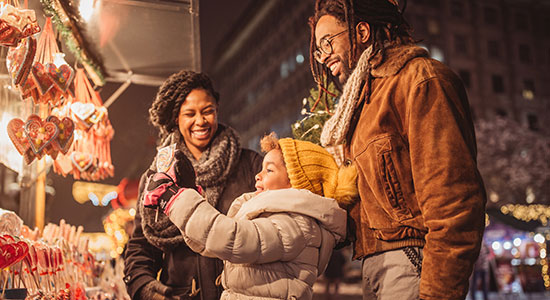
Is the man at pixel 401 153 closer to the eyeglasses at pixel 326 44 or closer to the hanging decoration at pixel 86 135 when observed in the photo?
the eyeglasses at pixel 326 44

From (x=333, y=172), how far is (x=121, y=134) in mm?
3299

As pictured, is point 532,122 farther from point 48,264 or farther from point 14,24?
point 14,24

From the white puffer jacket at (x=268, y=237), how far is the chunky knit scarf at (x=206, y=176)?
681 millimetres

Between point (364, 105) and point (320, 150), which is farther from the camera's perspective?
point (320, 150)

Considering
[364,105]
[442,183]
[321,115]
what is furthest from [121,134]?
[442,183]

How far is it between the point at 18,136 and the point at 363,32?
2.50 m

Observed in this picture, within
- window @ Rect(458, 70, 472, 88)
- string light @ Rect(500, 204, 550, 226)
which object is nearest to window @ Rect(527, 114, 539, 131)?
window @ Rect(458, 70, 472, 88)

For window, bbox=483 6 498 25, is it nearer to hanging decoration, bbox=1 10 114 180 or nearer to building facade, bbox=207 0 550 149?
building facade, bbox=207 0 550 149

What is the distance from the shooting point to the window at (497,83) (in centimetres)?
4262

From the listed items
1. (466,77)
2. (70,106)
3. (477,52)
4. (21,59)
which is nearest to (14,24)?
(21,59)

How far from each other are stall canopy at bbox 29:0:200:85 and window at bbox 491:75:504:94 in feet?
139

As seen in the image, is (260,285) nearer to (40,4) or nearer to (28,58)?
(28,58)

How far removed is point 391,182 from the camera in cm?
204

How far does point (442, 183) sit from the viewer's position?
1841 millimetres
